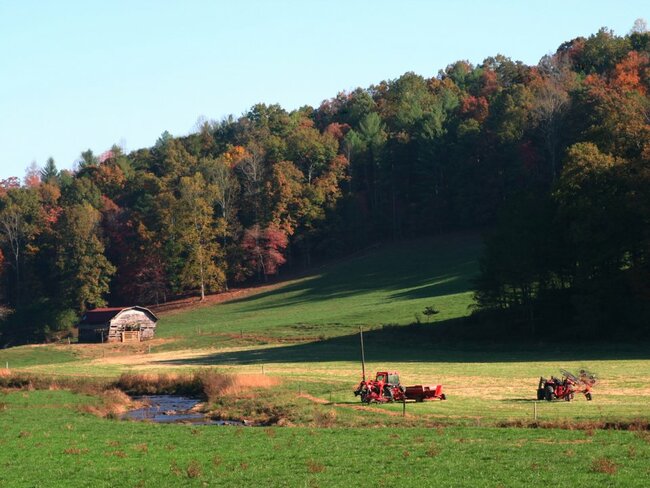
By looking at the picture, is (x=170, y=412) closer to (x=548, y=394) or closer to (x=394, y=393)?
(x=394, y=393)

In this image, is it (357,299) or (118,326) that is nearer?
(118,326)

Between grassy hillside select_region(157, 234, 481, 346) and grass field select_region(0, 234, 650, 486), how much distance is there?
1.92 feet

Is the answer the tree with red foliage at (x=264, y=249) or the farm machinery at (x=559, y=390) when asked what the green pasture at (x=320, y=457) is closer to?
the farm machinery at (x=559, y=390)

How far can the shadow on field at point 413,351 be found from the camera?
6294 cm

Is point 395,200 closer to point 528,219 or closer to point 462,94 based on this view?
point 462,94

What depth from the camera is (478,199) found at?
395ft

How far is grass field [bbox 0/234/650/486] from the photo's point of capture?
24.4 meters

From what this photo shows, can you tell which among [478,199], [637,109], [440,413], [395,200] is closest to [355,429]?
[440,413]

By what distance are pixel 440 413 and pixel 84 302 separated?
88057mm

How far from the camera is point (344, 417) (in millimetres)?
37250

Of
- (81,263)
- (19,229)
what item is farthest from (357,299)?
(19,229)

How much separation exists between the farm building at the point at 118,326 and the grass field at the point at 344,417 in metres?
6.19

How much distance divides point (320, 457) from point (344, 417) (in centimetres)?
1068

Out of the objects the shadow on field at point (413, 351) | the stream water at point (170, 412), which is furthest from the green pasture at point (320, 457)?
the shadow on field at point (413, 351)
